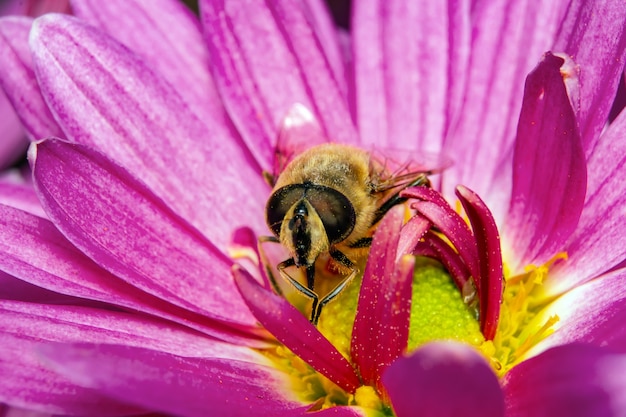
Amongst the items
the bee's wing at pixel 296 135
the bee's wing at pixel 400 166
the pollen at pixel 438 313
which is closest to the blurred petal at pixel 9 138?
the bee's wing at pixel 296 135

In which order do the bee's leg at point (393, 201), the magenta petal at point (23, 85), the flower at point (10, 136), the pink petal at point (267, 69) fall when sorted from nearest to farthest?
1. the bee's leg at point (393, 201)
2. the magenta petal at point (23, 85)
3. the pink petal at point (267, 69)
4. the flower at point (10, 136)

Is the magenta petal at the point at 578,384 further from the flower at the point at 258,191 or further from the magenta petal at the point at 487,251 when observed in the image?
the magenta petal at the point at 487,251

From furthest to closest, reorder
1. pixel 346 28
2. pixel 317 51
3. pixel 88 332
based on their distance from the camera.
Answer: pixel 346 28
pixel 317 51
pixel 88 332

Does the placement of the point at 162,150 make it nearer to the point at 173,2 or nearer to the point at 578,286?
the point at 173,2

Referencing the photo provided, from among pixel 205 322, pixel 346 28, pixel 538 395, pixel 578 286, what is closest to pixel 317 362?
pixel 205 322

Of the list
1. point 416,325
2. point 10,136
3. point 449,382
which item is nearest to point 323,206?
point 416,325

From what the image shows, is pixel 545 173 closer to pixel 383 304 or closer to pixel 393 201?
pixel 393 201

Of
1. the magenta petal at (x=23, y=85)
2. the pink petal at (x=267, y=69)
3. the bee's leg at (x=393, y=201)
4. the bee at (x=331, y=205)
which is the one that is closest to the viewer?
the bee at (x=331, y=205)
